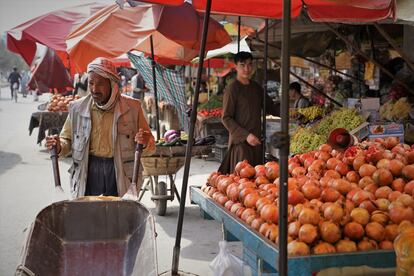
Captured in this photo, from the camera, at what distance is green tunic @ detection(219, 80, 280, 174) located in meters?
Result: 6.27

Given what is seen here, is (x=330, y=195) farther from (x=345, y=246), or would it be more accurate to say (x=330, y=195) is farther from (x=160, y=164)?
(x=160, y=164)

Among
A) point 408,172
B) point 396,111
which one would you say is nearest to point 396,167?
point 408,172

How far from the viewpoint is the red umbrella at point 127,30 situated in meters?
7.27

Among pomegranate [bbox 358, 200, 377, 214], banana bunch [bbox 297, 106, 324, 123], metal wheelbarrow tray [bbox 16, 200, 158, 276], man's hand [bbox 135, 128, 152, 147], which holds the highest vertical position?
banana bunch [bbox 297, 106, 324, 123]

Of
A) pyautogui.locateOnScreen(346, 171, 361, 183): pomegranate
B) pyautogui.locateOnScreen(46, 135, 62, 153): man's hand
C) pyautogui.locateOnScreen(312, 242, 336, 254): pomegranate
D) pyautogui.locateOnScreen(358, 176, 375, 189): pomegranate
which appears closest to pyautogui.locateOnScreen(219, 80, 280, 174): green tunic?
pyautogui.locateOnScreen(46, 135, 62, 153): man's hand

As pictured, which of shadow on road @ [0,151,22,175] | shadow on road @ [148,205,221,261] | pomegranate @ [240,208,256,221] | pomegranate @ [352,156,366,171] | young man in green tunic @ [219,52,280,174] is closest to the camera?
pomegranate @ [240,208,256,221]

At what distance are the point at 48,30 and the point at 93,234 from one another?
6557 mm

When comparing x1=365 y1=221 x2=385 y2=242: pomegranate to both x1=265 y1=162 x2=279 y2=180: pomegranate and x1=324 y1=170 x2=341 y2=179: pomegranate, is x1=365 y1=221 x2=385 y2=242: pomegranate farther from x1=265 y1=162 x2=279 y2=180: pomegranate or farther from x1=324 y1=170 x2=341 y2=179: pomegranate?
x1=265 y1=162 x2=279 y2=180: pomegranate

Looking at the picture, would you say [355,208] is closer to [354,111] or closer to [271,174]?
[271,174]

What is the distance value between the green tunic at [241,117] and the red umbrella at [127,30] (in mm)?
1737

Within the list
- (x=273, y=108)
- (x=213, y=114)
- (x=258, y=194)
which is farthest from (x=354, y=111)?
(x=213, y=114)

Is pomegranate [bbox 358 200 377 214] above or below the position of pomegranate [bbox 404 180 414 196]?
below

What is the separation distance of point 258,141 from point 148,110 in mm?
14988

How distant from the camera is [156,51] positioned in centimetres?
1080
